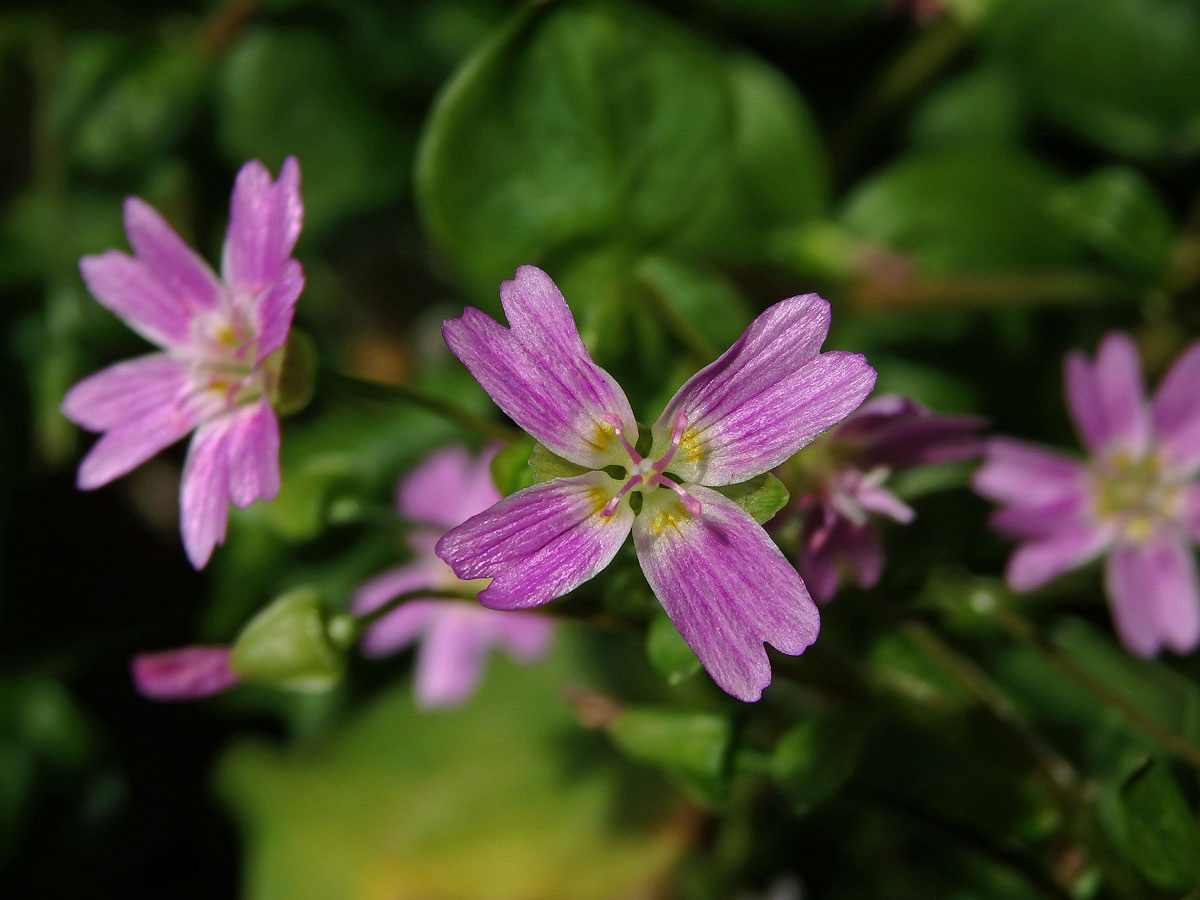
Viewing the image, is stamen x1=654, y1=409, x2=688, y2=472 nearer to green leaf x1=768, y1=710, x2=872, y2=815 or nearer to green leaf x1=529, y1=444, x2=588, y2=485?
green leaf x1=529, y1=444, x2=588, y2=485

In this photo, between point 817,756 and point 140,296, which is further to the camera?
point 140,296

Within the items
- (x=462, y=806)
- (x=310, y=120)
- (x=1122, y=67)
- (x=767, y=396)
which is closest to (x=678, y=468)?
(x=767, y=396)

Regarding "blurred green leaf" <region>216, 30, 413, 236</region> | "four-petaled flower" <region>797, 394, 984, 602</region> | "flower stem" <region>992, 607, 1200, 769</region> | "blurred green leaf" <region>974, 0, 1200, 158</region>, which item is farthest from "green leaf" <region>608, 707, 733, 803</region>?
"blurred green leaf" <region>974, 0, 1200, 158</region>

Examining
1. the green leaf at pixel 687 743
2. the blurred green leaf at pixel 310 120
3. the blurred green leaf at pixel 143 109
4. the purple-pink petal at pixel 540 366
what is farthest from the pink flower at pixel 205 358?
the blurred green leaf at pixel 143 109

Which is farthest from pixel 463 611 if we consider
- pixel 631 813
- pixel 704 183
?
pixel 704 183

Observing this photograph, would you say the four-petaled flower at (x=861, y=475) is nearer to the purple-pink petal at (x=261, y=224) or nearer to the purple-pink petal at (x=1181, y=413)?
the purple-pink petal at (x=1181, y=413)

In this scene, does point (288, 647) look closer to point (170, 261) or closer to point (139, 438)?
point (139, 438)
